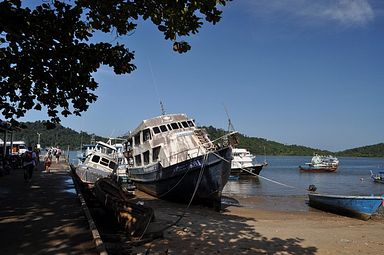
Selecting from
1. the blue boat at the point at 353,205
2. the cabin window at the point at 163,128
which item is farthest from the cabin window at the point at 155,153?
the blue boat at the point at 353,205

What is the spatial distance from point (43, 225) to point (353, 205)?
52.6 ft

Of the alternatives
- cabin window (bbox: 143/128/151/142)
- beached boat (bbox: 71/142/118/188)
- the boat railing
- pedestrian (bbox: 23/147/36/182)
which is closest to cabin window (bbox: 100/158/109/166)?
beached boat (bbox: 71/142/118/188)

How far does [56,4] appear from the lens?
9156mm

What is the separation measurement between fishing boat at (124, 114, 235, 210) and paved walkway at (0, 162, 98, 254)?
7.13 m

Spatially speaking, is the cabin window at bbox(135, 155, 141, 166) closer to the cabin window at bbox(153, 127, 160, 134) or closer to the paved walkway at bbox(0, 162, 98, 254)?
the cabin window at bbox(153, 127, 160, 134)

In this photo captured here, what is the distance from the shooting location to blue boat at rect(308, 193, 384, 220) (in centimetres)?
1905

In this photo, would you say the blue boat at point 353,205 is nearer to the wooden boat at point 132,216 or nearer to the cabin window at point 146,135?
the cabin window at point 146,135

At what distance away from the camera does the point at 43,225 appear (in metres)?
9.03

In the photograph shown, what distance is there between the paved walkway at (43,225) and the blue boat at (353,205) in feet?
45.7

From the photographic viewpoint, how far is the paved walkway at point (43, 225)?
714cm

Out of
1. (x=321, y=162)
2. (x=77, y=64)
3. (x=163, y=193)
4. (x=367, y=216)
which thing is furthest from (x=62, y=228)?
(x=321, y=162)

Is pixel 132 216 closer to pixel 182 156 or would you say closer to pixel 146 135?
pixel 182 156

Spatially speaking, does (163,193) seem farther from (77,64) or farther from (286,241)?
(77,64)

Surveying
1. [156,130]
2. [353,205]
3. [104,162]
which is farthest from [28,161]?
[353,205]
